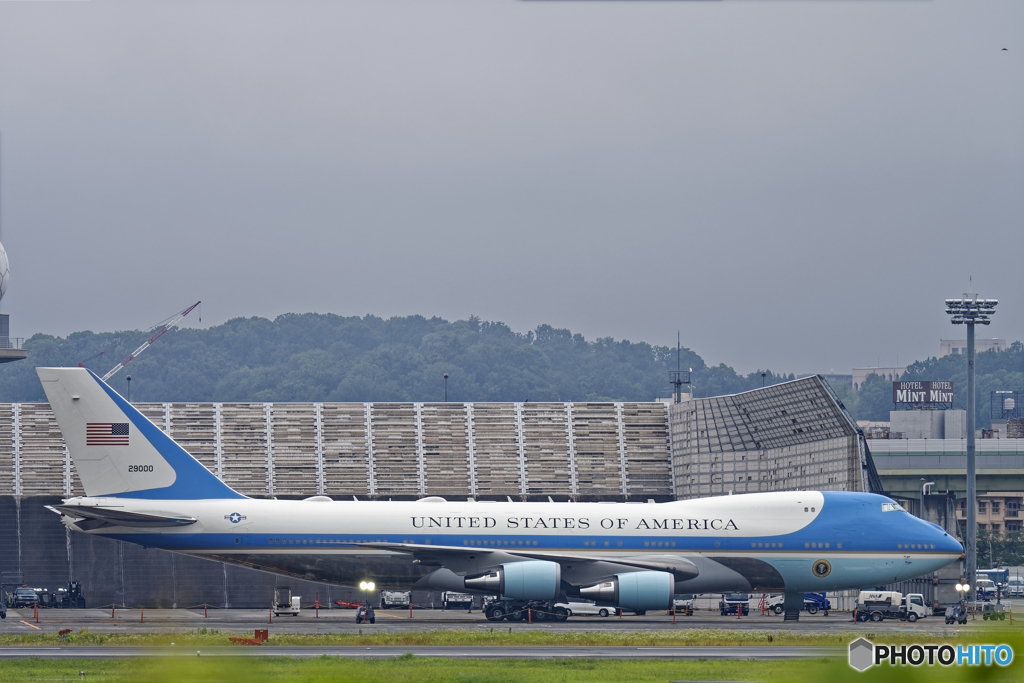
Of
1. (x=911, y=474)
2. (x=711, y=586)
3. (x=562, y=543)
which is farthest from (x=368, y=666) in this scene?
(x=911, y=474)

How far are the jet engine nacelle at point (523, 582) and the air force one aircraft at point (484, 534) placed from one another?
5cm

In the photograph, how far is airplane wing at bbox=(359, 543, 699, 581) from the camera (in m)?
49.2

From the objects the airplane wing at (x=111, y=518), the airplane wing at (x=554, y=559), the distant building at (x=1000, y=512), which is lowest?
the distant building at (x=1000, y=512)

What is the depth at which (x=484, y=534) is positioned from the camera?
49562 mm

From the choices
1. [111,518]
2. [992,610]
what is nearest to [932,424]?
[992,610]

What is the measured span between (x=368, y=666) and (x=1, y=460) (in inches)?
1906

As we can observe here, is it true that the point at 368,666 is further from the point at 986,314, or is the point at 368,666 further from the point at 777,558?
the point at 986,314

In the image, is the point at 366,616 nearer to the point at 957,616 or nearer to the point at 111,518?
the point at 111,518

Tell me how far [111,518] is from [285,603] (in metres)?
15.1

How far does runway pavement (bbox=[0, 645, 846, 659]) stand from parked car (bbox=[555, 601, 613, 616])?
13.8 m

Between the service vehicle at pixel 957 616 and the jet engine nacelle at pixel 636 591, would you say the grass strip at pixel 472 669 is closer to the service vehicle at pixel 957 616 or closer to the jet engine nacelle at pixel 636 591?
the jet engine nacelle at pixel 636 591

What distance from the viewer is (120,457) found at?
49.2 metres

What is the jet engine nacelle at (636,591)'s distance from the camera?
4841 centimetres

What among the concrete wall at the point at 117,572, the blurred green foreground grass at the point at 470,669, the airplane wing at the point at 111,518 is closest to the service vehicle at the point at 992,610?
the blurred green foreground grass at the point at 470,669
